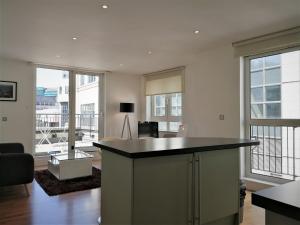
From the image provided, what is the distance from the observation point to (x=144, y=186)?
164 cm

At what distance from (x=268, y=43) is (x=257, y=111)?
3.73ft

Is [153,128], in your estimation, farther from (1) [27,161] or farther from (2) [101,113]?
(1) [27,161]

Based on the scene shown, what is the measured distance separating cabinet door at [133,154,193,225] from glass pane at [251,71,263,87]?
9.09 feet

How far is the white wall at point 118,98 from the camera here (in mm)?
6699

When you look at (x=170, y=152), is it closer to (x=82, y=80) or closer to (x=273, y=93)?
(x=273, y=93)

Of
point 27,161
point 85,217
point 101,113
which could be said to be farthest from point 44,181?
point 101,113

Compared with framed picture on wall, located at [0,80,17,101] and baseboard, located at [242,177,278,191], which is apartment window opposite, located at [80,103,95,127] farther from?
baseboard, located at [242,177,278,191]

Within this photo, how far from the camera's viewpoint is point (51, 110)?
19.8 ft

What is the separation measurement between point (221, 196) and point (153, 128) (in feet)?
14.2

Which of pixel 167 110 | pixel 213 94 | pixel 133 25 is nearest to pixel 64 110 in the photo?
pixel 167 110

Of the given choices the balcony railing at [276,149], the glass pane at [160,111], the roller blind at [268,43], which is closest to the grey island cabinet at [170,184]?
the balcony railing at [276,149]

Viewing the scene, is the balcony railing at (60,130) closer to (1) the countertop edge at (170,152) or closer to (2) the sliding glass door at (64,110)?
(2) the sliding glass door at (64,110)

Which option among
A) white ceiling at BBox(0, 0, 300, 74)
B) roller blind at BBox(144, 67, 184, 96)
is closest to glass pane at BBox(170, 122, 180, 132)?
roller blind at BBox(144, 67, 184, 96)

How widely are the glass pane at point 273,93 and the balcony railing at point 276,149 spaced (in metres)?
0.36
